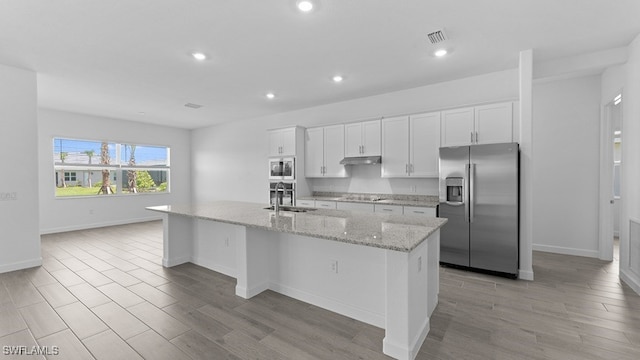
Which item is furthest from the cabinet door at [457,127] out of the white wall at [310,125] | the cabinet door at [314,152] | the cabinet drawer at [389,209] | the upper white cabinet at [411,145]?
the cabinet door at [314,152]

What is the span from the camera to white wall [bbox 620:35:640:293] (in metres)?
3.08

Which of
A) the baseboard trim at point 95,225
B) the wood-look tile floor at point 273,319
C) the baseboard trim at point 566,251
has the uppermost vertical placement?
the baseboard trim at point 95,225

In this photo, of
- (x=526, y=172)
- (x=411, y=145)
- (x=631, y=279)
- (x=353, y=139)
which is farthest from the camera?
(x=353, y=139)

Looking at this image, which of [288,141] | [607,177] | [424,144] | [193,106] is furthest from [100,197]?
[607,177]

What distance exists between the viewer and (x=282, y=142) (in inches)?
231

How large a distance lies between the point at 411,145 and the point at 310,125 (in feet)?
7.68

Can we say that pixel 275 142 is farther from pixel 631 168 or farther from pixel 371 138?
pixel 631 168

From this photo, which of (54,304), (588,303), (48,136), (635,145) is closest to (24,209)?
(54,304)

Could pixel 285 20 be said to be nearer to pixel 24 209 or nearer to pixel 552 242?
pixel 24 209

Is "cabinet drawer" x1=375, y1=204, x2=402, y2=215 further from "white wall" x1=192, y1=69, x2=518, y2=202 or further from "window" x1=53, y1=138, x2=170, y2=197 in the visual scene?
"window" x1=53, y1=138, x2=170, y2=197

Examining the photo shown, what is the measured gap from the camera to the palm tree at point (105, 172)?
6.96 m

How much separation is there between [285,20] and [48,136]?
649 cm

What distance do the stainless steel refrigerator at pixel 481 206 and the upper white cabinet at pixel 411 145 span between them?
1.53ft

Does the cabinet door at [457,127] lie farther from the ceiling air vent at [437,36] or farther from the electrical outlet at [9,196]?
the electrical outlet at [9,196]
